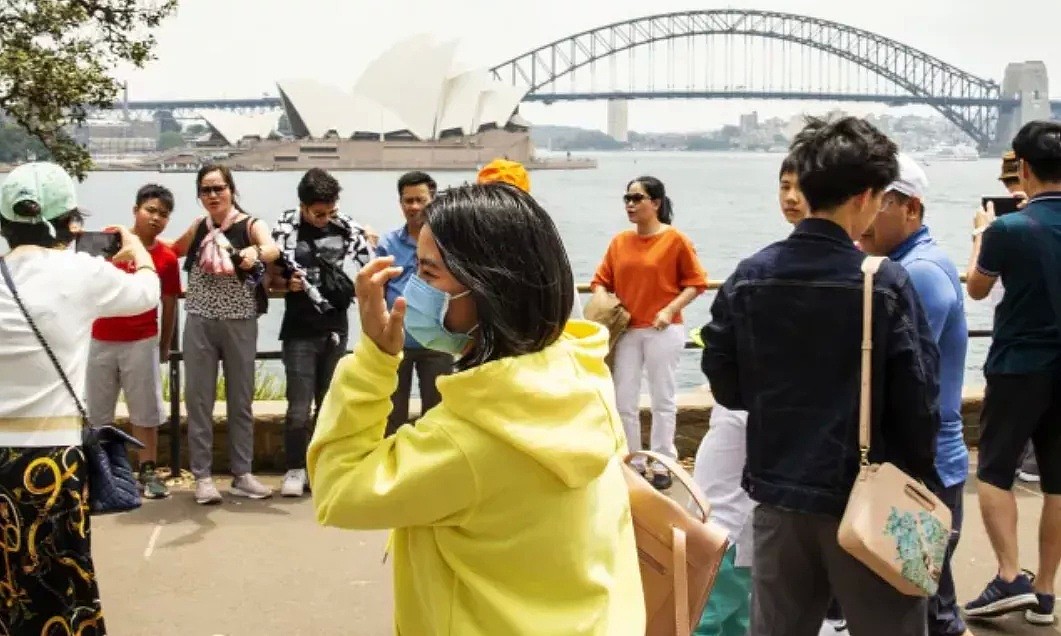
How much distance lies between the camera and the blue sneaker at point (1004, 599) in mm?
4230

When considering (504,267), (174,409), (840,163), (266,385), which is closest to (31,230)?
(504,267)

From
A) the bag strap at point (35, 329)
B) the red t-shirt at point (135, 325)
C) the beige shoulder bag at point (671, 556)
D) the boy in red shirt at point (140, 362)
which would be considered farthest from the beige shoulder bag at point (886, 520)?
the boy in red shirt at point (140, 362)

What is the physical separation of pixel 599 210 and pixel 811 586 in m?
50.8

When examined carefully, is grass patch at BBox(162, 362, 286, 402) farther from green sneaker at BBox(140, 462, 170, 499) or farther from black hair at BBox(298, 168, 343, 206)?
black hair at BBox(298, 168, 343, 206)

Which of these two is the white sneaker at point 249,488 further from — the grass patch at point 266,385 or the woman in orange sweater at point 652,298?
the grass patch at point 266,385

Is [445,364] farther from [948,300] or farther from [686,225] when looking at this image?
[686,225]

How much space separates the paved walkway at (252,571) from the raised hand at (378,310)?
2.62 m

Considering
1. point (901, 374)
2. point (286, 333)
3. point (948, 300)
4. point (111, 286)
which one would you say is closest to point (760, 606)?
point (901, 374)

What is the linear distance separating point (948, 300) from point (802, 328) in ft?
2.17

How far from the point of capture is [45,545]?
3.06 meters

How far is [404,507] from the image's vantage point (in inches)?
68.2

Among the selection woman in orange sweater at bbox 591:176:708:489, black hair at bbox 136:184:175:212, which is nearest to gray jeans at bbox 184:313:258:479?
black hair at bbox 136:184:175:212

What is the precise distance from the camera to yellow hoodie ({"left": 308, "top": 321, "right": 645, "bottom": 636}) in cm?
172

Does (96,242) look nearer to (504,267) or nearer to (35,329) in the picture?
(35,329)
